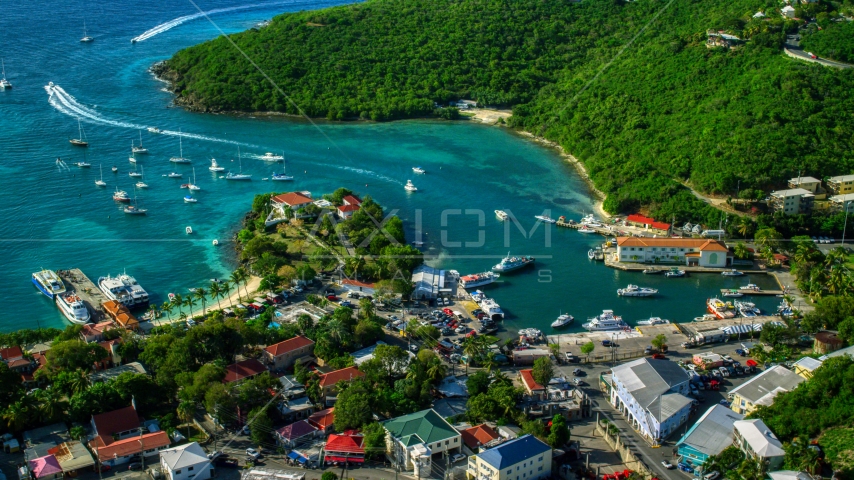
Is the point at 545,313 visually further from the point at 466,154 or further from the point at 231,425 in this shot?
the point at 466,154

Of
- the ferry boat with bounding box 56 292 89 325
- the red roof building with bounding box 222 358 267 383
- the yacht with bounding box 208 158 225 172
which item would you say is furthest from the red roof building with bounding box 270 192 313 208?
the red roof building with bounding box 222 358 267 383

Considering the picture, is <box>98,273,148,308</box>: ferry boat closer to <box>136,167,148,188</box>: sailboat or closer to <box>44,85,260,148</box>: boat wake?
<box>136,167,148,188</box>: sailboat

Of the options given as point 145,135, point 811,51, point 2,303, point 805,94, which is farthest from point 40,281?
point 811,51

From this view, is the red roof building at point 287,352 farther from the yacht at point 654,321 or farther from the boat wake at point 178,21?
the boat wake at point 178,21

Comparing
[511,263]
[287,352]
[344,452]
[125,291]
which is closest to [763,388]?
[344,452]

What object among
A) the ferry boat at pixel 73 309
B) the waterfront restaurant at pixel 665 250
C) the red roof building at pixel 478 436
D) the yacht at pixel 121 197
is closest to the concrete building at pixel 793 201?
the waterfront restaurant at pixel 665 250
